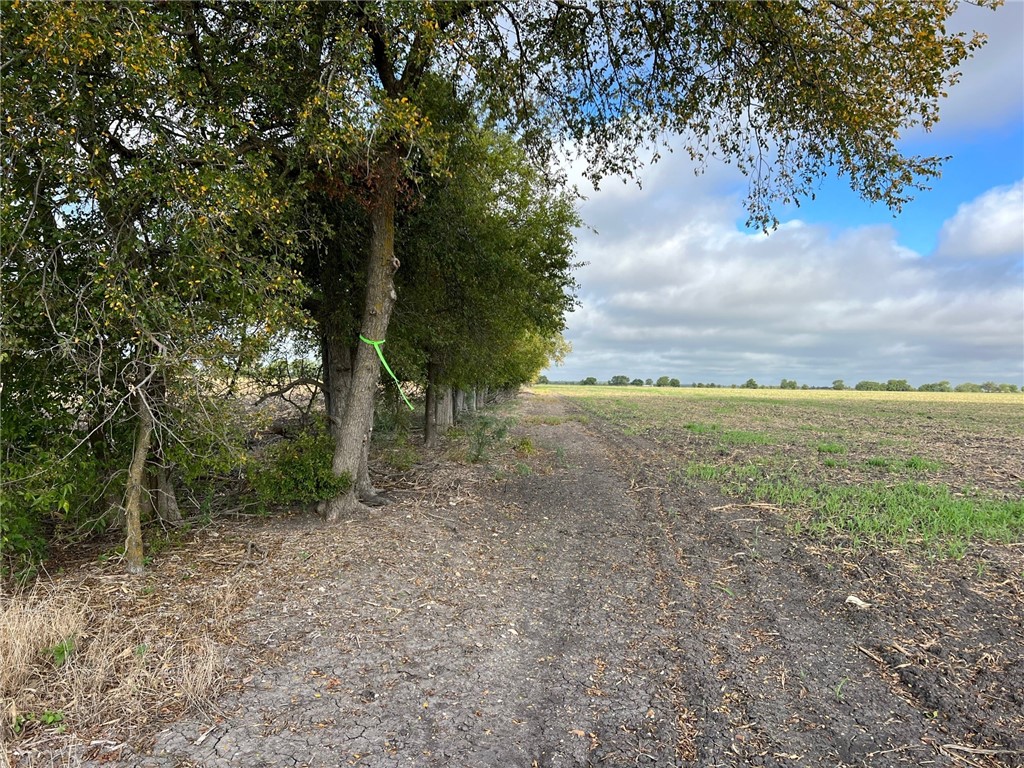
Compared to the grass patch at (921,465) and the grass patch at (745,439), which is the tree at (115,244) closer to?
the grass patch at (921,465)

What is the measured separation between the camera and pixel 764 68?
22.2 feet

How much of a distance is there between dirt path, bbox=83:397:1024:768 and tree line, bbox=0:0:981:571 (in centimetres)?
220

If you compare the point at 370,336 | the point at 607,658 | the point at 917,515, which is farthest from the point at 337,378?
the point at 917,515

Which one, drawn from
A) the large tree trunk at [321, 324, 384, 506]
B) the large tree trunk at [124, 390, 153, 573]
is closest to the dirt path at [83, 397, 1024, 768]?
the large tree trunk at [124, 390, 153, 573]

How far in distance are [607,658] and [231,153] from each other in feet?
18.0

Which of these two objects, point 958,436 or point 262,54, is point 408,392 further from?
point 958,436

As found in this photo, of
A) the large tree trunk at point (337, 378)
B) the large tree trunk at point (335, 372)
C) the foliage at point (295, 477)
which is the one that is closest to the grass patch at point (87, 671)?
the foliage at point (295, 477)

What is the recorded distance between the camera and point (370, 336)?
7492 mm

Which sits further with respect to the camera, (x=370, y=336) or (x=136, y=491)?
(x=370, y=336)

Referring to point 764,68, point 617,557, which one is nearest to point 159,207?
point 617,557

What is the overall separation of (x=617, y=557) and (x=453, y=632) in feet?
8.90

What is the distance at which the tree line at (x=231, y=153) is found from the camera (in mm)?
4547

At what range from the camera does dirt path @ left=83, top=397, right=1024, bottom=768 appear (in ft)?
10.8

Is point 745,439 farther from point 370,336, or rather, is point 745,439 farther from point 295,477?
point 295,477
